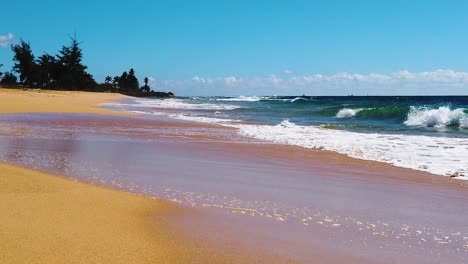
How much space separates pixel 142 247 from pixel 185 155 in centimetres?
523

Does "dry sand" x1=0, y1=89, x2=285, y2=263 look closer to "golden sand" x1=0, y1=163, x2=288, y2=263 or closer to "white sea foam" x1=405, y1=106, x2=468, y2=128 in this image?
"golden sand" x1=0, y1=163, x2=288, y2=263

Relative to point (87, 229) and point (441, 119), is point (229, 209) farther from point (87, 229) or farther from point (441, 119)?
point (441, 119)

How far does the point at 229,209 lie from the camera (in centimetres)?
444

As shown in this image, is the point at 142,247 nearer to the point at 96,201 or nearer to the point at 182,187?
the point at 96,201

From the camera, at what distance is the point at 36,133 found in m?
10.7

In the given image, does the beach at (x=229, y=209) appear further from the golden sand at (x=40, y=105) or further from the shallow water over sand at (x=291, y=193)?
the golden sand at (x=40, y=105)

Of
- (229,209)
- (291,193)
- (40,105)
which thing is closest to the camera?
(229,209)

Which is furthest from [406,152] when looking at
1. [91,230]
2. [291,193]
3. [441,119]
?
[441,119]

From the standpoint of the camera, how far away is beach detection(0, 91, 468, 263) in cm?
322

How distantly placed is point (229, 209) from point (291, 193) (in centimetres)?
115

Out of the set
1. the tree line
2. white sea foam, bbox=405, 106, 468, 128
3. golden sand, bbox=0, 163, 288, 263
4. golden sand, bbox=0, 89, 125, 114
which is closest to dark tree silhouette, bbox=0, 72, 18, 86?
the tree line

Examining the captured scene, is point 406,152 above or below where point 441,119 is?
below

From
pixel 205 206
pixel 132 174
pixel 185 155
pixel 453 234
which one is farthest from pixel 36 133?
pixel 453 234

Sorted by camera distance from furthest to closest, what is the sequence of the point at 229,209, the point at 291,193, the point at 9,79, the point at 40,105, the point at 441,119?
the point at 9,79 → the point at 40,105 → the point at 441,119 → the point at 291,193 → the point at 229,209
